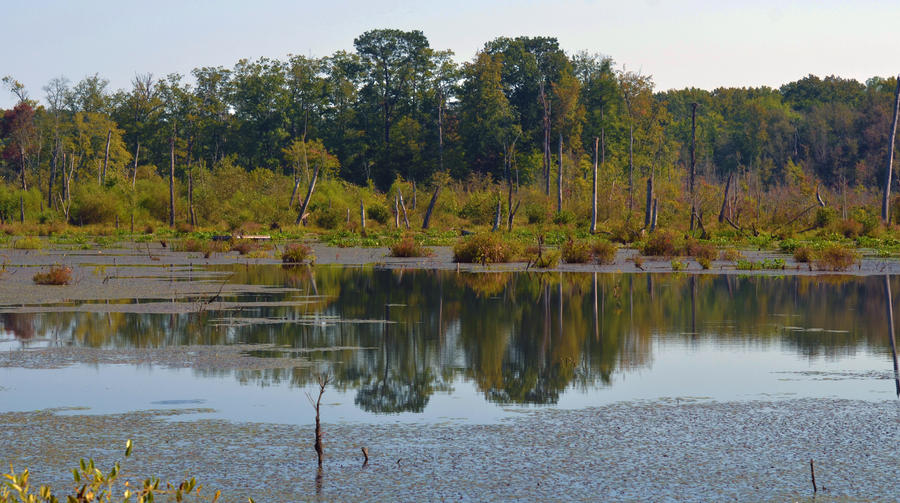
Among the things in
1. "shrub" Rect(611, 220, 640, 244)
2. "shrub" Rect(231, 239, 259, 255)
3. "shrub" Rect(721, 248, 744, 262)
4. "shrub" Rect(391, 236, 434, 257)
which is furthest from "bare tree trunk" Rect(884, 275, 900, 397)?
"shrub" Rect(231, 239, 259, 255)

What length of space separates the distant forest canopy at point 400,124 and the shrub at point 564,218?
2227 centimetres

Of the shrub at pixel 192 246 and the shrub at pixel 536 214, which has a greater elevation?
the shrub at pixel 536 214

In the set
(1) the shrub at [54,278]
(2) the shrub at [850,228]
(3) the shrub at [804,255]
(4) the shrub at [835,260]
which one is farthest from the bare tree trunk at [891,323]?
(2) the shrub at [850,228]

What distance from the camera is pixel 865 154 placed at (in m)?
82.8

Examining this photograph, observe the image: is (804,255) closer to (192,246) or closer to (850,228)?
(850,228)

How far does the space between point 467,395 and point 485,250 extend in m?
21.2

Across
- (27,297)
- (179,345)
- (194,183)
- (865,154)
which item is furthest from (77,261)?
(865,154)

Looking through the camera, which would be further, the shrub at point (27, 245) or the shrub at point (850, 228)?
the shrub at point (850, 228)

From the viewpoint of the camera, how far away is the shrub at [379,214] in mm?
55344

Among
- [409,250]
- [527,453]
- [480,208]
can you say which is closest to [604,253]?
[409,250]

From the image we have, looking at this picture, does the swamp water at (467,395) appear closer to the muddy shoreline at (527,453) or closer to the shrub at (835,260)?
the muddy shoreline at (527,453)

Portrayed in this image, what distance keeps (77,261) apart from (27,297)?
12800 mm

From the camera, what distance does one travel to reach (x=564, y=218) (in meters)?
50.3

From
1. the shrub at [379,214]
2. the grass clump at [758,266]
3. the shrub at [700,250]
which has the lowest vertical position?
the grass clump at [758,266]
